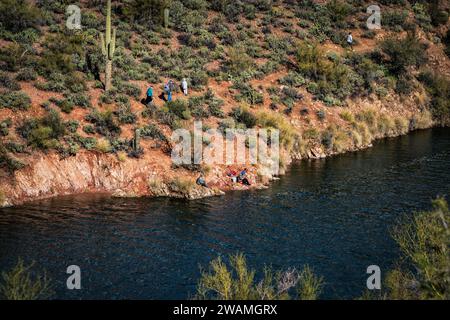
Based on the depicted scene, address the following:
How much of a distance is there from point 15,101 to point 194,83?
51.6 ft

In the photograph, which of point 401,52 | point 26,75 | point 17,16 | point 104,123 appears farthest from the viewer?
point 401,52

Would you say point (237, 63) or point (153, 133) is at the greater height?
point (237, 63)

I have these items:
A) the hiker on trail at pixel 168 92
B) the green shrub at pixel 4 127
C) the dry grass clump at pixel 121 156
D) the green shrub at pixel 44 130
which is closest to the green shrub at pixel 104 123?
the dry grass clump at pixel 121 156

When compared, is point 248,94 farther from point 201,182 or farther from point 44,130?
point 44,130

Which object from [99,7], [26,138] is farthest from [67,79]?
[99,7]

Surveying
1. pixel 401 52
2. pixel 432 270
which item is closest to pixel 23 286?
pixel 432 270

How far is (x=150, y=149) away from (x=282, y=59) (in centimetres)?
2339

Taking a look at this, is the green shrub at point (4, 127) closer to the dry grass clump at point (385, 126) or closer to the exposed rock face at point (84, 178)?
the exposed rock face at point (84, 178)

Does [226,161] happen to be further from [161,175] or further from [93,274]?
[93,274]

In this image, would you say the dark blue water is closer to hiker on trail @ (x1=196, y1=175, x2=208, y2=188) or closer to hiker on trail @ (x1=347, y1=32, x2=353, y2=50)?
hiker on trail @ (x1=196, y1=175, x2=208, y2=188)

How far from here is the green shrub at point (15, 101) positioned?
37562 millimetres

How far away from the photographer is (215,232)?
2917 centimetres

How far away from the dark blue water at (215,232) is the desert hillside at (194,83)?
274 centimetres

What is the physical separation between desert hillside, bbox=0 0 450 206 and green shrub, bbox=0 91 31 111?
8 cm
